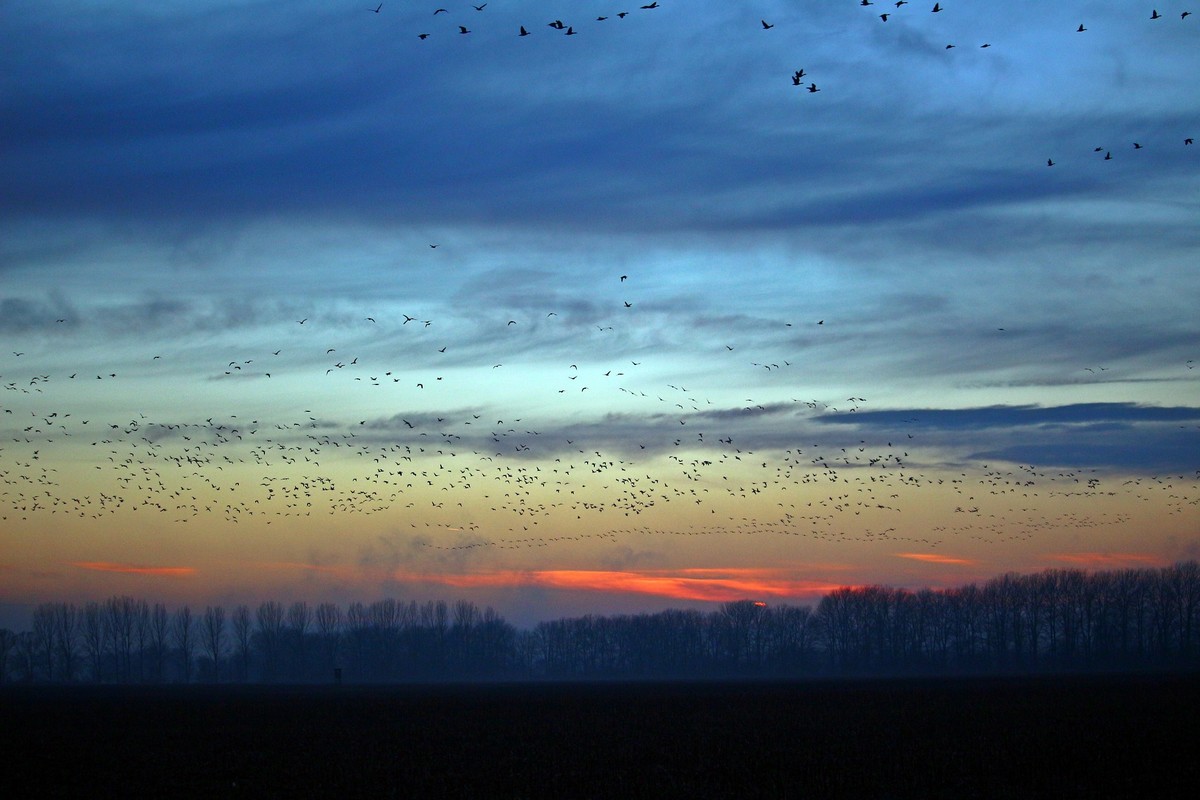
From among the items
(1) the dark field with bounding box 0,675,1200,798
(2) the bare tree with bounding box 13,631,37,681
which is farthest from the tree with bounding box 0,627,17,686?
(1) the dark field with bounding box 0,675,1200,798

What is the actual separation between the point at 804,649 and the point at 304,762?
575 feet

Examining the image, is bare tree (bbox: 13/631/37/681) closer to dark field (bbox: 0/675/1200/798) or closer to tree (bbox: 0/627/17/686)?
tree (bbox: 0/627/17/686)

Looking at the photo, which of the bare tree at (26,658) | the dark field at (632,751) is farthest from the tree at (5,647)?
the dark field at (632,751)

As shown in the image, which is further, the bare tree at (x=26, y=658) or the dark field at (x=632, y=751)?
the bare tree at (x=26, y=658)

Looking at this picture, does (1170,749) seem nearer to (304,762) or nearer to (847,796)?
(847,796)

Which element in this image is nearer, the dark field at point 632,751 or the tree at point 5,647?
the dark field at point 632,751

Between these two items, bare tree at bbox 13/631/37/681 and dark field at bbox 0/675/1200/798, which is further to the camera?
bare tree at bbox 13/631/37/681

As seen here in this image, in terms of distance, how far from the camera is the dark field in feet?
90.7

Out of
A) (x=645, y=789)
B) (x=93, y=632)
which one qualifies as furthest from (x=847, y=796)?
(x=93, y=632)

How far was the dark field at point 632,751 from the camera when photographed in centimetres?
2766

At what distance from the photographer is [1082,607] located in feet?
575

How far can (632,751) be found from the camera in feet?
113

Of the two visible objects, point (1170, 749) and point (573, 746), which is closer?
point (1170, 749)

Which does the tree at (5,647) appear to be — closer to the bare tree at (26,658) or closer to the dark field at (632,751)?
the bare tree at (26,658)
